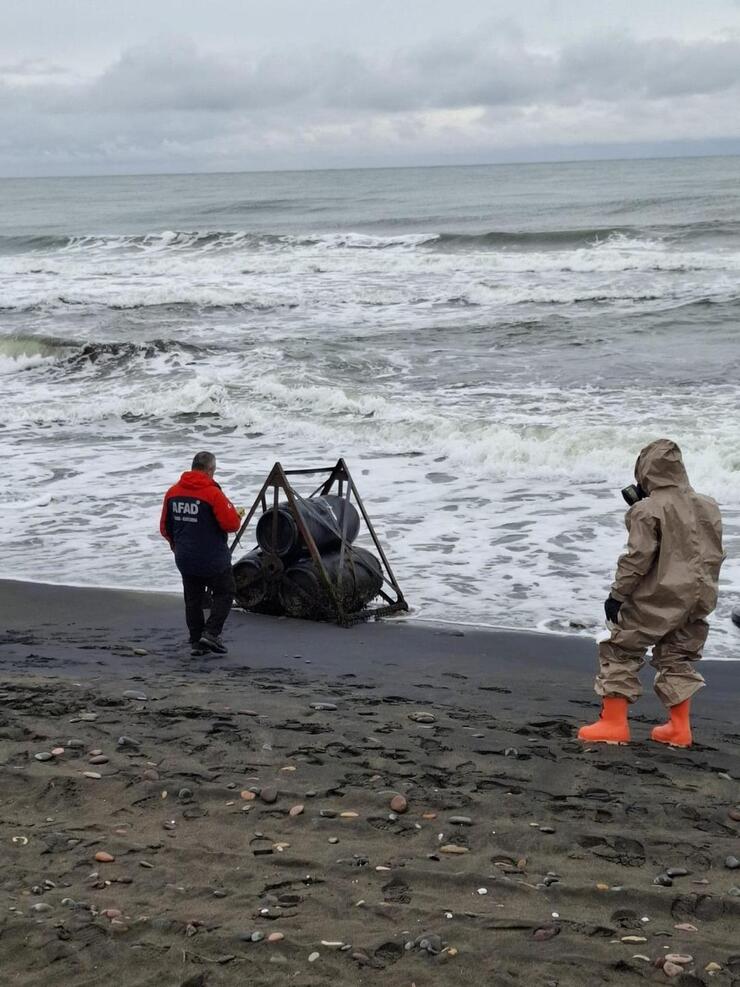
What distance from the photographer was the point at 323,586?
7.93 metres

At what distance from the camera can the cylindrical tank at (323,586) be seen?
26.2ft

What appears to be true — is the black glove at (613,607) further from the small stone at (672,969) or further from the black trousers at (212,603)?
the black trousers at (212,603)

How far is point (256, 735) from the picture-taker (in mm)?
5559

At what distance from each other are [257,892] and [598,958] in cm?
122

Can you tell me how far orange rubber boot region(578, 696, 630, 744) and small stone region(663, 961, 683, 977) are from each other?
2.22 m

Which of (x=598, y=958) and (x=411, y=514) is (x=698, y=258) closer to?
(x=411, y=514)

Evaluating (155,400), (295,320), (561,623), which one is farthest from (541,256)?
(561,623)

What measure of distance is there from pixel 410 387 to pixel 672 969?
14.8 meters

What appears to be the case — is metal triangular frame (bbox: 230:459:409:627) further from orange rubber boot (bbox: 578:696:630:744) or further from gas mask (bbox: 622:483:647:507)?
gas mask (bbox: 622:483:647:507)

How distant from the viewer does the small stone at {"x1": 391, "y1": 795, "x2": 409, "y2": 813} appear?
4648mm

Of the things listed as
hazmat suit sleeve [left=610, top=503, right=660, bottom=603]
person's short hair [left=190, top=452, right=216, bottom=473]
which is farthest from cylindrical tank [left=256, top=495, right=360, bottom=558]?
hazmat suit sleeve [left=610, top=503, right=660, bottom=603]

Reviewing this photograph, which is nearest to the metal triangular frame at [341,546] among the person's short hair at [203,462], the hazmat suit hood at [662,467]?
the person's short hair at [203,462]

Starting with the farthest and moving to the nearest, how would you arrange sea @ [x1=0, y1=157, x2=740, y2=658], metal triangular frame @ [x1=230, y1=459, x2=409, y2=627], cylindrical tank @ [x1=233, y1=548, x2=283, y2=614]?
sea @ [x1=0, y1=157, x2=740, y2=658]
cylindrical tank @ [x1=233, y1=548, x2=283, y2=614]
metal triangular frame @ [x1=230, y1=459, x2=409, y2=627]

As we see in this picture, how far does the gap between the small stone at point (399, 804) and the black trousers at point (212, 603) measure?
2.95 m
